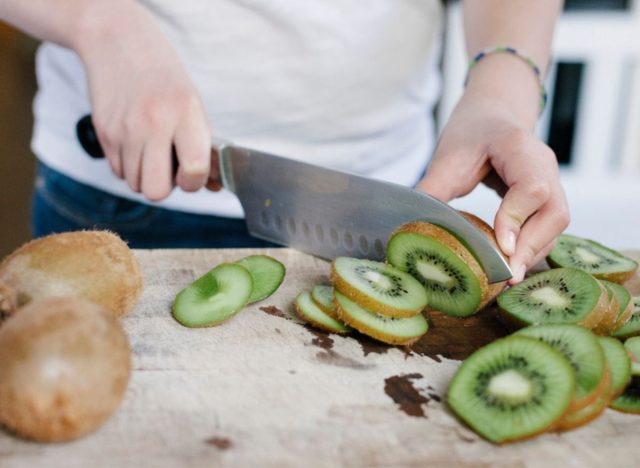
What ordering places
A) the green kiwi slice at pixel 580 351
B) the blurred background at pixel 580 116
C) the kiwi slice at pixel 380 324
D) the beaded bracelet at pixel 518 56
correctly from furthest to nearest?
the blurred background at pixel 580 116 < the beaded bracelet at pixel 518 56 < the kiwi slice at pixel 380 324 < the green kiwi slice at pixel 580 351

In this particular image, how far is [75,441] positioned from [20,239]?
2.44 meters

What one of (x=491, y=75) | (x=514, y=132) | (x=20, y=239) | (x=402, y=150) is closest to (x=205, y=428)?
(x=514, y=132)

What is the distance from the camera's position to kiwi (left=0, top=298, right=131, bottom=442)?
0.80m

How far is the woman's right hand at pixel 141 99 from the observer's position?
4.00 feet

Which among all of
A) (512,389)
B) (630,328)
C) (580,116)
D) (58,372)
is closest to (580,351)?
(512,389)

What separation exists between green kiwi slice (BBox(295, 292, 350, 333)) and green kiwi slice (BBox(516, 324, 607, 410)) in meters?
0.25

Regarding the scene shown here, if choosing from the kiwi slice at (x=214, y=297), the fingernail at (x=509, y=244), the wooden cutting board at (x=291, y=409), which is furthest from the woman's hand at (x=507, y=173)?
the kiwi slice at (x=214, y=297)

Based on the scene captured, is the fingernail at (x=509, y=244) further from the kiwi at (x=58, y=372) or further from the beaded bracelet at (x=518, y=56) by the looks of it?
the kiwi at (x=58, y=372)

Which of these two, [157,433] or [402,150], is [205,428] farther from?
[402,150]

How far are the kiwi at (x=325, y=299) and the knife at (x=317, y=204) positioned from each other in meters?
0.15

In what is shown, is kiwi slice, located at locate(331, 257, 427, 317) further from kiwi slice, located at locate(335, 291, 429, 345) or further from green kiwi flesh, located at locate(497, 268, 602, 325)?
green kiwi flesh, located at locate(497, 268, 602, 325)

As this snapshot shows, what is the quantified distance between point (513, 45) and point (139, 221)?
0.80 m

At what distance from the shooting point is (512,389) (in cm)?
92

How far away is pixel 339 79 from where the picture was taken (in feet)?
5.06
